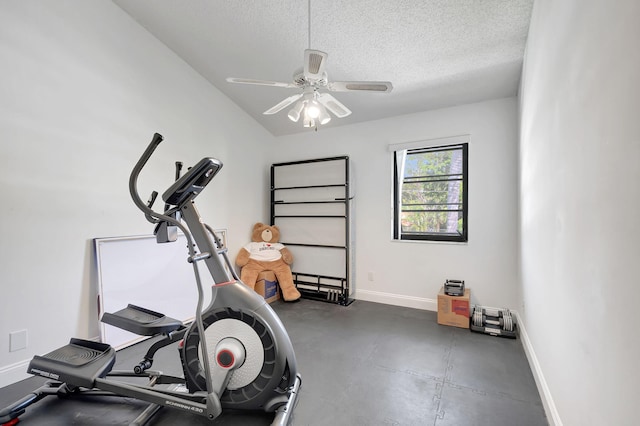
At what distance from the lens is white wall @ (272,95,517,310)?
3.21 m

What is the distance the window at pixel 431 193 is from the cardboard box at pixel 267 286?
1.84m

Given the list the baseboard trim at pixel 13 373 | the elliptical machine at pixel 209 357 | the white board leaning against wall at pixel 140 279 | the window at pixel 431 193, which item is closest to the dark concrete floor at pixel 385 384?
the baseboard trim at pixel 13 373

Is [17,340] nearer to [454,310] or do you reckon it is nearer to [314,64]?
[314,64]

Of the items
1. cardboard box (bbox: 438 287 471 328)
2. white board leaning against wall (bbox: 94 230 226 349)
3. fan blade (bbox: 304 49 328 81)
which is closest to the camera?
fan blade (bbox: 304 49 328 81)

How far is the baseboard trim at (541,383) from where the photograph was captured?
1.60 metres

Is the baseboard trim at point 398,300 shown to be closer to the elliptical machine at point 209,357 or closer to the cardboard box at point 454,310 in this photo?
the cardboard box at point 454,310

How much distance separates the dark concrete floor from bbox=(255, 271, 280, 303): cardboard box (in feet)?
3.27

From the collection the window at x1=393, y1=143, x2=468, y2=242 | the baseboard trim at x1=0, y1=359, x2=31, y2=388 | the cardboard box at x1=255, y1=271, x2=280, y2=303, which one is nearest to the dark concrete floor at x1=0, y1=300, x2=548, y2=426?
the baseboard trim at x1=0, y1=359, x2=31, y2=388

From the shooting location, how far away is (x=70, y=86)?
2434 millimetres

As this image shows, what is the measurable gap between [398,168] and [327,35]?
191 centimetres

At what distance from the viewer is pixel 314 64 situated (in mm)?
1807

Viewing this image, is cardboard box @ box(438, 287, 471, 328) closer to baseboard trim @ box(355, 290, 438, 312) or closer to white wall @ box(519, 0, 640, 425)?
baseboard trim @ box(355, 290, 438, 312)

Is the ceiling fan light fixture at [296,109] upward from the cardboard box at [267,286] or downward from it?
upward

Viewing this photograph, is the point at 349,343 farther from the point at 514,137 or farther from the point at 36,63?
the point at 36,63
